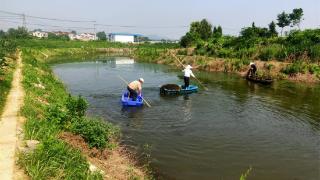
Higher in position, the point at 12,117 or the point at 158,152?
the point at 12,117

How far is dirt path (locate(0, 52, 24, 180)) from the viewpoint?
957cm

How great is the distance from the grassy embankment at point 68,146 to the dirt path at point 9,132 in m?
0.38

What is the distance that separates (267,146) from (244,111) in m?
6.70

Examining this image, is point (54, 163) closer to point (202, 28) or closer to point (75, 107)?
point (75, 107)

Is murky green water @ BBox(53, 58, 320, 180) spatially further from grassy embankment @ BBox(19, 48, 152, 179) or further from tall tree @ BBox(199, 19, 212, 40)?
tall tree @ BBox(199, 19, 212, 40)

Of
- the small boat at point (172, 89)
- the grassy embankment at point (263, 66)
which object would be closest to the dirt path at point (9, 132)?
the small boat at point (172, 89)

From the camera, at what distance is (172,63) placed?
56.7m

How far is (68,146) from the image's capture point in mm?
11477

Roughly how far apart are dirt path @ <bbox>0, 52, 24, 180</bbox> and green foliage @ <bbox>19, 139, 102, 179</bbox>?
43 cm

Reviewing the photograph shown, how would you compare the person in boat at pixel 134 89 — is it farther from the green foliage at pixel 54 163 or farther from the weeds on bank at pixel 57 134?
the green foliage at pixel 54 163

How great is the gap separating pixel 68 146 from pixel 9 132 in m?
2.62

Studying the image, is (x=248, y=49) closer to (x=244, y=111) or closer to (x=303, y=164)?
(x=244, y=111)

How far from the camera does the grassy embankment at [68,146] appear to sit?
971 centimetres

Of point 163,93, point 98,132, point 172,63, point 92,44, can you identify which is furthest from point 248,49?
point 92,44
